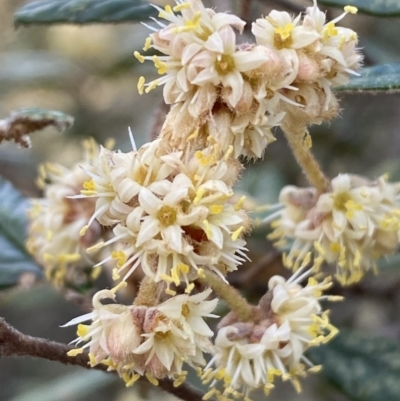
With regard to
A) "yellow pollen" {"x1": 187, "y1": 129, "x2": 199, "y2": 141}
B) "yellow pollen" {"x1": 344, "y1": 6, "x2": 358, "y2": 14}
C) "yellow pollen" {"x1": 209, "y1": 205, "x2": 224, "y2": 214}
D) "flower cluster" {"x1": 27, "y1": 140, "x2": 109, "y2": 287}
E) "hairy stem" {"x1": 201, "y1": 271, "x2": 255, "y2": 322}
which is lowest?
"flower cluster" {"x1": 27, "y1": 140, "x2": 109, "y2": 287}

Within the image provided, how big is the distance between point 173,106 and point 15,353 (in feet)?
1.08

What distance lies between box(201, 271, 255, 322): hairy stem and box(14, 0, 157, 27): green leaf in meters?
0.54

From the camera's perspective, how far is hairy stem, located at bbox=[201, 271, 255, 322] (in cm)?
74

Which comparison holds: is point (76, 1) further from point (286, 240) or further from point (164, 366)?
point (164, 366)

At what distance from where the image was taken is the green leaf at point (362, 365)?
110cm

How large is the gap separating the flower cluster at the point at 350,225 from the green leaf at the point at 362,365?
28cm

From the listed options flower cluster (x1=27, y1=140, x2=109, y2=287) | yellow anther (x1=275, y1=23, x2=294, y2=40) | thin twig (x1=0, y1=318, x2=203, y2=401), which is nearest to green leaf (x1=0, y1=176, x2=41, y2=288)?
flower cluster (x1=27, y1=140, x2=109, y2=287)

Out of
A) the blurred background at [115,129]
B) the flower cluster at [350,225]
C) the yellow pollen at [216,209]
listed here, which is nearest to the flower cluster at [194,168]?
the yellow pollen at [216,209]

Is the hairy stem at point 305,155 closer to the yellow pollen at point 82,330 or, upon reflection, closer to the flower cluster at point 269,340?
the flower cluster at point 269,340

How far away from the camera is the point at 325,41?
74 centimetres

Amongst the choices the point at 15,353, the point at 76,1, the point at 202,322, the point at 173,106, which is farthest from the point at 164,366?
the point at 76,1

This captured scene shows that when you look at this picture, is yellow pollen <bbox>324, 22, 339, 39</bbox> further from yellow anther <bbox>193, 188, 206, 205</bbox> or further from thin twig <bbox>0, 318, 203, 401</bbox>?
thin twig <bbox>0, 318, 203, 401</bbox>

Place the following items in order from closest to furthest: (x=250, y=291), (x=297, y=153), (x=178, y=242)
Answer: (x=178, y=242)
(x=297, y=153)
(x=250, y=291)

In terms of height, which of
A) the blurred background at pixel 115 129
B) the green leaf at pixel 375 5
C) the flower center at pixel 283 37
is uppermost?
the flower center at pixel 283 37
